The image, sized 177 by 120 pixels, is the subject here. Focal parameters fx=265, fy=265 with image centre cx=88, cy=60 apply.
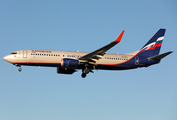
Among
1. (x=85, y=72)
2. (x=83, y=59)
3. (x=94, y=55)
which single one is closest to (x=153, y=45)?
(x=94, y=55)

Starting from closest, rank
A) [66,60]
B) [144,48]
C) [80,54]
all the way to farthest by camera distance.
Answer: [66,60]
[80,54]
[144,48]

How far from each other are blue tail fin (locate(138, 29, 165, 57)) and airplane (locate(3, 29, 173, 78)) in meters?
0.06

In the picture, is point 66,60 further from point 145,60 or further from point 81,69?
point 145,60

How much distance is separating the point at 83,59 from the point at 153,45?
14.9 m

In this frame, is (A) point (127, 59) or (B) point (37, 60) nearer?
(B) point (37, 60)

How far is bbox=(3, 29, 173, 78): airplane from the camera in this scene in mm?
42656

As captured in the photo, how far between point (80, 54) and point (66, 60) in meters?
3.72

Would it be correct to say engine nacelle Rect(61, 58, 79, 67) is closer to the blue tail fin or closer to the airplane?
the airplane

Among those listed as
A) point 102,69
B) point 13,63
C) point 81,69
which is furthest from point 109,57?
point 13,63

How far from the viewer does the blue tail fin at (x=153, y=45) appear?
160 ft

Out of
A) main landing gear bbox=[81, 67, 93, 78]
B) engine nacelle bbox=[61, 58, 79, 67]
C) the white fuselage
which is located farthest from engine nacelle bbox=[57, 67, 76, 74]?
engine nacelle bbox=[61, 58, 79, 67]

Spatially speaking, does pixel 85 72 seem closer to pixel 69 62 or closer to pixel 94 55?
pixel 94 55

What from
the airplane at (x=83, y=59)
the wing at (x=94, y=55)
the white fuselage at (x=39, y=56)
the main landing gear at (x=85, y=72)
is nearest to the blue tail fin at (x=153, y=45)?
the airplane at (x=83, y=59)

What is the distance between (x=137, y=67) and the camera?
47.2 meters
